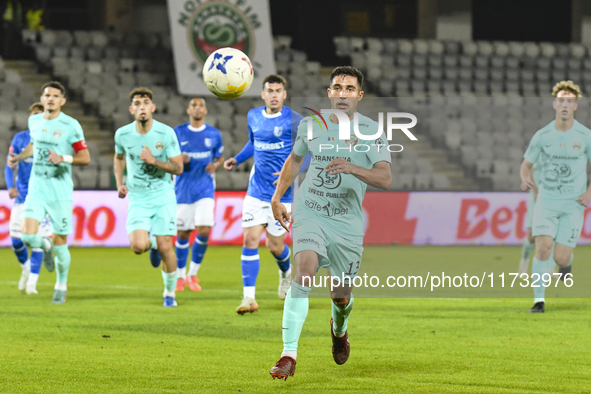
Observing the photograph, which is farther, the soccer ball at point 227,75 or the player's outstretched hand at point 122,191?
the player's outstretched hand at point 122,191

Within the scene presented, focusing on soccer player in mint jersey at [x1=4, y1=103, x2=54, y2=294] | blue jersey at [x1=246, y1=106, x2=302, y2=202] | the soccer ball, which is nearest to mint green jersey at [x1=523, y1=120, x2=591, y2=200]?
blue jersey at [x1=246, y1=106, x2=302, y2=202]

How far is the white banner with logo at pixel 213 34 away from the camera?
19.4 meters

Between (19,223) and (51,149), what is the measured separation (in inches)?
82.5

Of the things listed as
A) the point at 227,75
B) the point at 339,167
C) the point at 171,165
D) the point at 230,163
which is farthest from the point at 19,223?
the point at 339,167

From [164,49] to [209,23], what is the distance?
2.17m

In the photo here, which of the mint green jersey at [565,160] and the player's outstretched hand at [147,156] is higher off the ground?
the player's outstretched hand at [147,156]

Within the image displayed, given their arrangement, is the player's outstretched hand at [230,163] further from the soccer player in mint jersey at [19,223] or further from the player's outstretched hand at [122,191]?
the soccer player in mint jersey at [19,223]

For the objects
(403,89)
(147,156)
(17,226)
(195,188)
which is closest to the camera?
(147,156)

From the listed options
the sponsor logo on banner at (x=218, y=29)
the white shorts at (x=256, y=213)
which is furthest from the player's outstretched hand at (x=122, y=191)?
the sponsor logo on banner at (x=218, y=29)

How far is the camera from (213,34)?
65.1ft

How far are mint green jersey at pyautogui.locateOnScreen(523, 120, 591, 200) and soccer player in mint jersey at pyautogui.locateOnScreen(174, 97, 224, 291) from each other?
152 inches

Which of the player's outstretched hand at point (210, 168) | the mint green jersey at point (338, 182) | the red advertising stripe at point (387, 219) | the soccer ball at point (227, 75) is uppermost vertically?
the soccer ball at point (227, 75)

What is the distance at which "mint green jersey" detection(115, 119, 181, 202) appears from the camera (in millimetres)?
8398

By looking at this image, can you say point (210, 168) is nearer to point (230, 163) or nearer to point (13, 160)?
point (230, 163)
